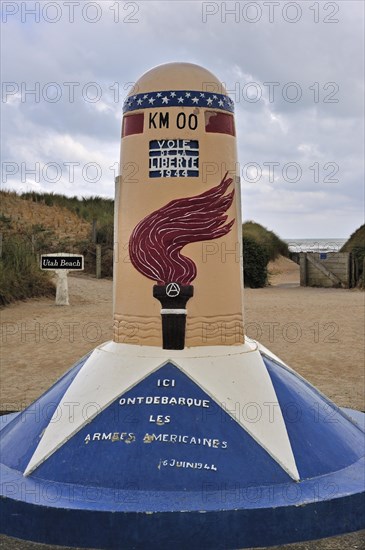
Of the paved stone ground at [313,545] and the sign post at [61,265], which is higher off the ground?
the sign post at [61,265]

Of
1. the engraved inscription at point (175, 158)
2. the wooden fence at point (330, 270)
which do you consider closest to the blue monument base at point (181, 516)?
the engraved inscription at point (175, 158)

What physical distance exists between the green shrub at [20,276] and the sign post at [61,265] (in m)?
0.98

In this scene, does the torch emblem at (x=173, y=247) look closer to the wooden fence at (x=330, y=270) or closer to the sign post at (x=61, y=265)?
the sign post at (x=61, y=265)

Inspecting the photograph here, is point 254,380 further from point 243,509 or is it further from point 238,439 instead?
point 243,509

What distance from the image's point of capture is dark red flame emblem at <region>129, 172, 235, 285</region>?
4.41 metres

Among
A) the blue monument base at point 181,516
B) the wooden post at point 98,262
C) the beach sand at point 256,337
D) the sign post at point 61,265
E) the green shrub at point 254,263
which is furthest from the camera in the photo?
the green shrub at point 254,263

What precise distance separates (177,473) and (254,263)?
73.5ft

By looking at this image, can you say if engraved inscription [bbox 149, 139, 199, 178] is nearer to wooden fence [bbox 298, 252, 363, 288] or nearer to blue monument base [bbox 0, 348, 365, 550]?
blue monument base [bbox 0, 348, 365, 550]

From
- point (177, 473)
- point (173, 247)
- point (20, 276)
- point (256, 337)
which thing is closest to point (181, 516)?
A: point (177, 473)

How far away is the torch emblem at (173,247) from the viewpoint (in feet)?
14.3

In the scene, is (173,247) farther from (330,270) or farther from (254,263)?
(330,270)

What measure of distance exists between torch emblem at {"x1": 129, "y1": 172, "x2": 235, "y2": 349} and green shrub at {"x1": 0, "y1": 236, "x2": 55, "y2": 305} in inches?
484

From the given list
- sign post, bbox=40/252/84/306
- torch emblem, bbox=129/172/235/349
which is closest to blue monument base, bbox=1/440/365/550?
torch emblem, bbox=129/172/235/349

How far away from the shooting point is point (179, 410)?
4.00m
